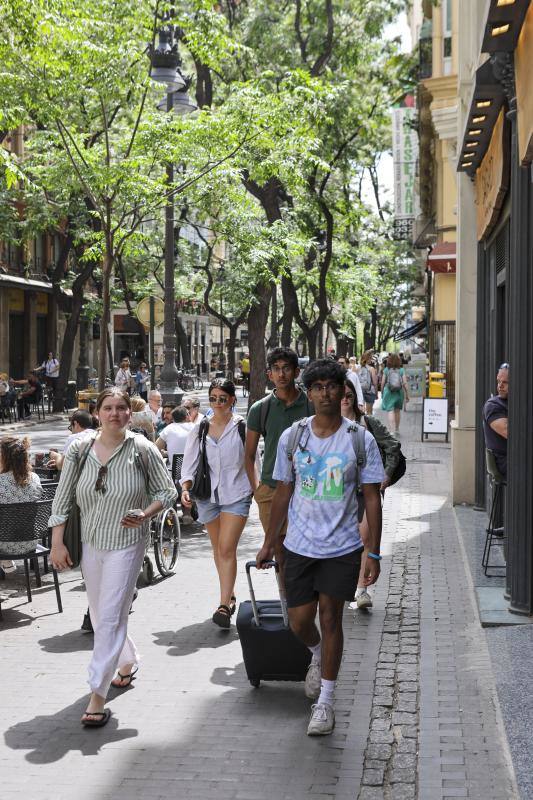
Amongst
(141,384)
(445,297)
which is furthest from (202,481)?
(141,384)

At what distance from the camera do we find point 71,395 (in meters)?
37.4

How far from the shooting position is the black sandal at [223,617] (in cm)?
773

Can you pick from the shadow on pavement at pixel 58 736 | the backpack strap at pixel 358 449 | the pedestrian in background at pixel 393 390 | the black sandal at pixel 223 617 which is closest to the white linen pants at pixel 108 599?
the shadow on pavement at pixel 58 736

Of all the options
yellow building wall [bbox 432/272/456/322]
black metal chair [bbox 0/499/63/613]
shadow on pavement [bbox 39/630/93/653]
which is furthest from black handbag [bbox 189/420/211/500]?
yellow building wall [bbox 432/272/456/322]

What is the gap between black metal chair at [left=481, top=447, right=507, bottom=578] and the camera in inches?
349

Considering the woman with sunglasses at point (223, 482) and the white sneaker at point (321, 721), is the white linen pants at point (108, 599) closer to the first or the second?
the white sneaker at point (321, 721)

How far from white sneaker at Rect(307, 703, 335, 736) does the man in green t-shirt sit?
1818mm

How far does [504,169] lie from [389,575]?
143 inches

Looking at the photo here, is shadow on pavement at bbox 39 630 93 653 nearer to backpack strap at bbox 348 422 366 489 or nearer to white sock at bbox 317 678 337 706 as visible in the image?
white sock at bbox 317 678 337 706

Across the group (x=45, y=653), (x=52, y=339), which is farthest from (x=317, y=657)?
(x=52, y=339)

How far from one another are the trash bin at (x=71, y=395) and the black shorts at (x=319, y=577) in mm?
31801

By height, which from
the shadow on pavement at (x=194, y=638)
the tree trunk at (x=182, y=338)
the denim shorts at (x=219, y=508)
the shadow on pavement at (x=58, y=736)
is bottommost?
the shadow on pavement at (x=58, y=736)

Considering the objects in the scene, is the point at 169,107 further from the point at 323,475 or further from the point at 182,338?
the point at 182,338

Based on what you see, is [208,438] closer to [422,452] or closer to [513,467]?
[513,467]
